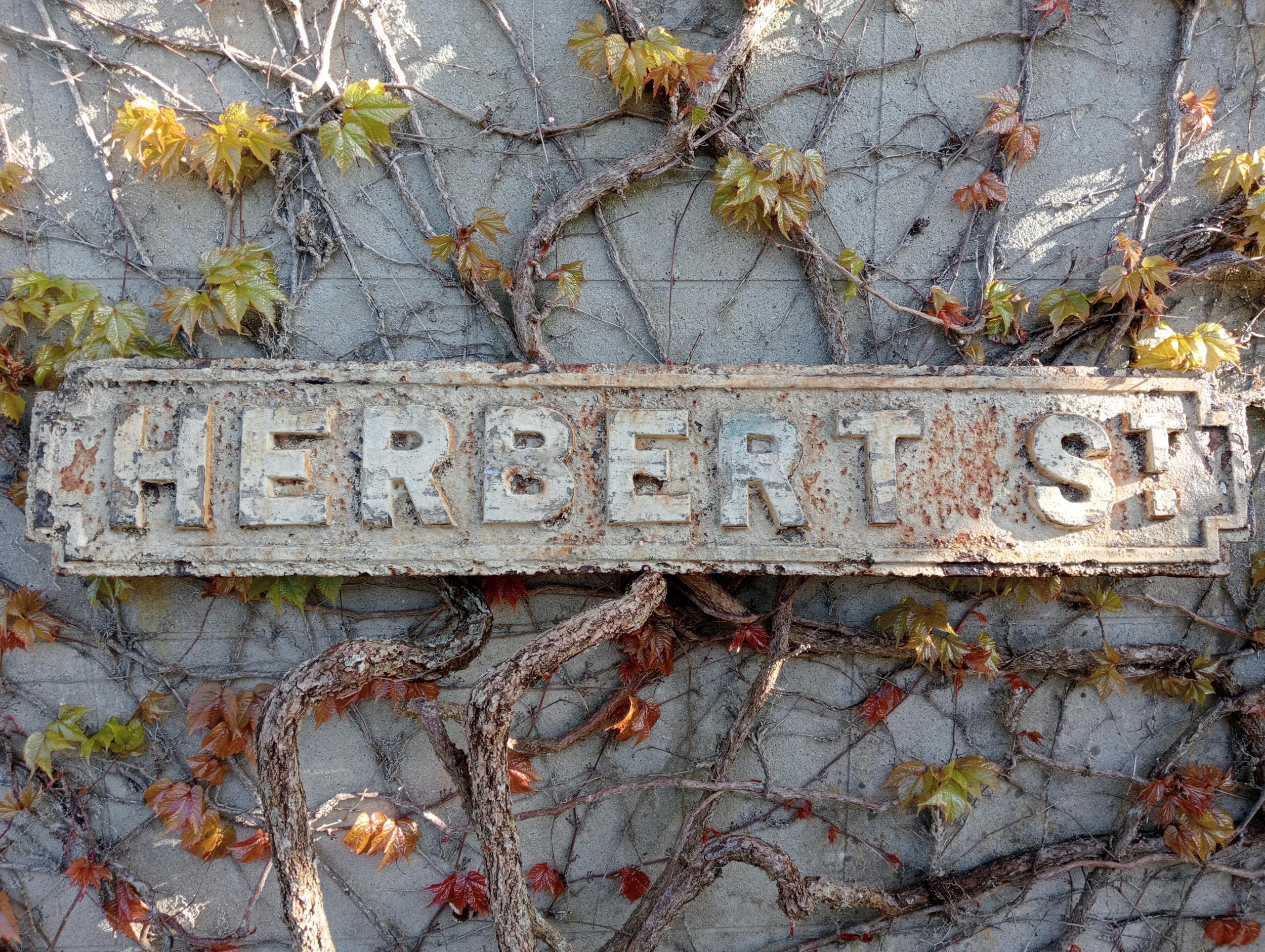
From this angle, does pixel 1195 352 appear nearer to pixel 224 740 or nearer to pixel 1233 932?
pixel 1233 932

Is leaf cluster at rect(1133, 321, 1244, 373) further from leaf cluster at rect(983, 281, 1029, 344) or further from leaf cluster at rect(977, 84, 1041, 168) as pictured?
leaf cluster at rect(977, 84, 1041, 168)

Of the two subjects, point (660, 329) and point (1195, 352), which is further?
point (660, 329)

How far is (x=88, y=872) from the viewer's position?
2.36m

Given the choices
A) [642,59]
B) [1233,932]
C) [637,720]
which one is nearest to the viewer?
[642,59]

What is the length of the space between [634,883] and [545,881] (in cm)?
27

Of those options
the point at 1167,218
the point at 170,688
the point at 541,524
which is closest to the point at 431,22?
the point at 541,524

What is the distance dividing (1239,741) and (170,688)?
3.39 metres

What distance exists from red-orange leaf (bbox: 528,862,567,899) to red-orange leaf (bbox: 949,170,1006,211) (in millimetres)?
2436

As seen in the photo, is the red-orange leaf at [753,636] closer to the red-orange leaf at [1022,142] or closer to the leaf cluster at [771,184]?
the leaf cluster at [771,184]

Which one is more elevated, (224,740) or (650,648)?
(650,648)

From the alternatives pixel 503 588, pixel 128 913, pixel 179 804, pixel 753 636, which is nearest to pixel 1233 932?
pixel 753 636

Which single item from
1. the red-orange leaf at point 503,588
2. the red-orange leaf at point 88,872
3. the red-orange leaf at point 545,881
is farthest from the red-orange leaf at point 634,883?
the red-orange leaf at point 88,872

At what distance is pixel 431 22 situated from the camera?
249 centimetres

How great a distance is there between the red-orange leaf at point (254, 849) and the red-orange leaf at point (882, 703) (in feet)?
6.05
